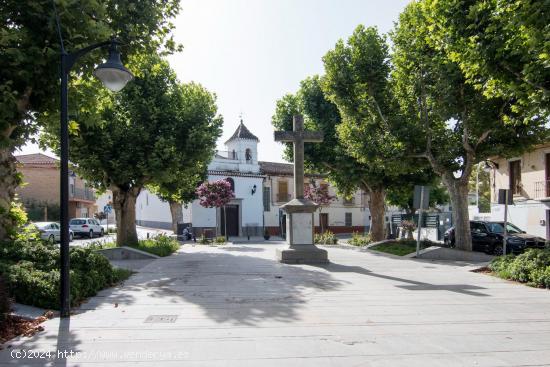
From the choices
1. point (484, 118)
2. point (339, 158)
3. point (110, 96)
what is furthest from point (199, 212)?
point (484, 118)

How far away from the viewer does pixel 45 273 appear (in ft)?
23.6

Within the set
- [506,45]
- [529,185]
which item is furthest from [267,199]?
[506,45]

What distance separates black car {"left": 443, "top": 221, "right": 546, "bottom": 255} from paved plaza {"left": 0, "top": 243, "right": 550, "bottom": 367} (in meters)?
8.96

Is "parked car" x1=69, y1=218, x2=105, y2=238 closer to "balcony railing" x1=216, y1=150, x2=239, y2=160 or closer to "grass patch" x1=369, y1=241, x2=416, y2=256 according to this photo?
"balcony railing" x1=216, y1=150, x2=239, y2=160

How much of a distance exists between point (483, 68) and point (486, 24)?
1437 mm

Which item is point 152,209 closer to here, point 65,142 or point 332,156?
point 332,156

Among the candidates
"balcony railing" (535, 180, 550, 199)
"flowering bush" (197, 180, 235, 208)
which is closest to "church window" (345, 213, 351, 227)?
"flowering bush" (197, 180, 235, 208)

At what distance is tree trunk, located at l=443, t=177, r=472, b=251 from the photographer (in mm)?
16562

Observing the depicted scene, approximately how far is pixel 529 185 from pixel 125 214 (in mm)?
21176

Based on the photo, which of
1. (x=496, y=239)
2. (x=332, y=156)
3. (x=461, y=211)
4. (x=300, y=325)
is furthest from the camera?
(x=332, y=156)

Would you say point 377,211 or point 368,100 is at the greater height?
→ point 368,100

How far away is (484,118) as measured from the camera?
14469 millimetres

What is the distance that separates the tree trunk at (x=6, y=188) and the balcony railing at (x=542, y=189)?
24.0m

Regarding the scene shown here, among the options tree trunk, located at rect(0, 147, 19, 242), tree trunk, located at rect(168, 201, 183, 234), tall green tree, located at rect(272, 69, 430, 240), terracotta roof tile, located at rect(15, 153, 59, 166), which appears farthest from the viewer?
terracotta roof tile, located at rect(15, 153, 59, 166)
